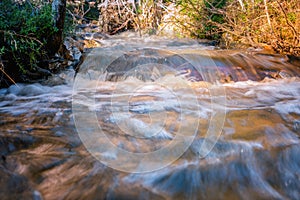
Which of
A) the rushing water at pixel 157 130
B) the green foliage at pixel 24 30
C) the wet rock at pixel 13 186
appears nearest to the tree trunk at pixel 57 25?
the green foliage at pixel 24 30

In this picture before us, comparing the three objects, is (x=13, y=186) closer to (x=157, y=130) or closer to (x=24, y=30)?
(x=157, y=130)

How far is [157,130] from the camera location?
2.86 m

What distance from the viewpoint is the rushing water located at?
1.93m

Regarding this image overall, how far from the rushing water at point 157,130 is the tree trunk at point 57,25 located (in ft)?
1.95

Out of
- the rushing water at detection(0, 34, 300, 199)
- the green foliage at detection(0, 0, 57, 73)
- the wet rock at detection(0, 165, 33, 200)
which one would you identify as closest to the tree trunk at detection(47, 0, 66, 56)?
the green foliage at detection(0, 0, 57, 73)

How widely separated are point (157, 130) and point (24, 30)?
8.32 ft

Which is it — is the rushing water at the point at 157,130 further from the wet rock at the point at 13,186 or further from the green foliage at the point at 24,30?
the green foliage at the point at 24,30

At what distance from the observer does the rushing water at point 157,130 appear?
1927mm

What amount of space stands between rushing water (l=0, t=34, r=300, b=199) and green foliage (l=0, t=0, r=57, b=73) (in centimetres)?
52

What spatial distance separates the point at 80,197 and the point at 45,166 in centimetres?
45

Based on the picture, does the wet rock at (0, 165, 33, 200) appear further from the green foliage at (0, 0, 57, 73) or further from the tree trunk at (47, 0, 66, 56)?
the tree trunk at (47, 0, 66, 56)

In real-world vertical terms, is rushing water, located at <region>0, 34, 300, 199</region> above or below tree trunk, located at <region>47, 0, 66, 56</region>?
below

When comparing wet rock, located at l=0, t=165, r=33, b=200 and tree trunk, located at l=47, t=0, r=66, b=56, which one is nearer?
wet rock, located at l=0, t=165, r=33, b=200

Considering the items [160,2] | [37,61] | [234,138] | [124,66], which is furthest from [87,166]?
[160,2]
